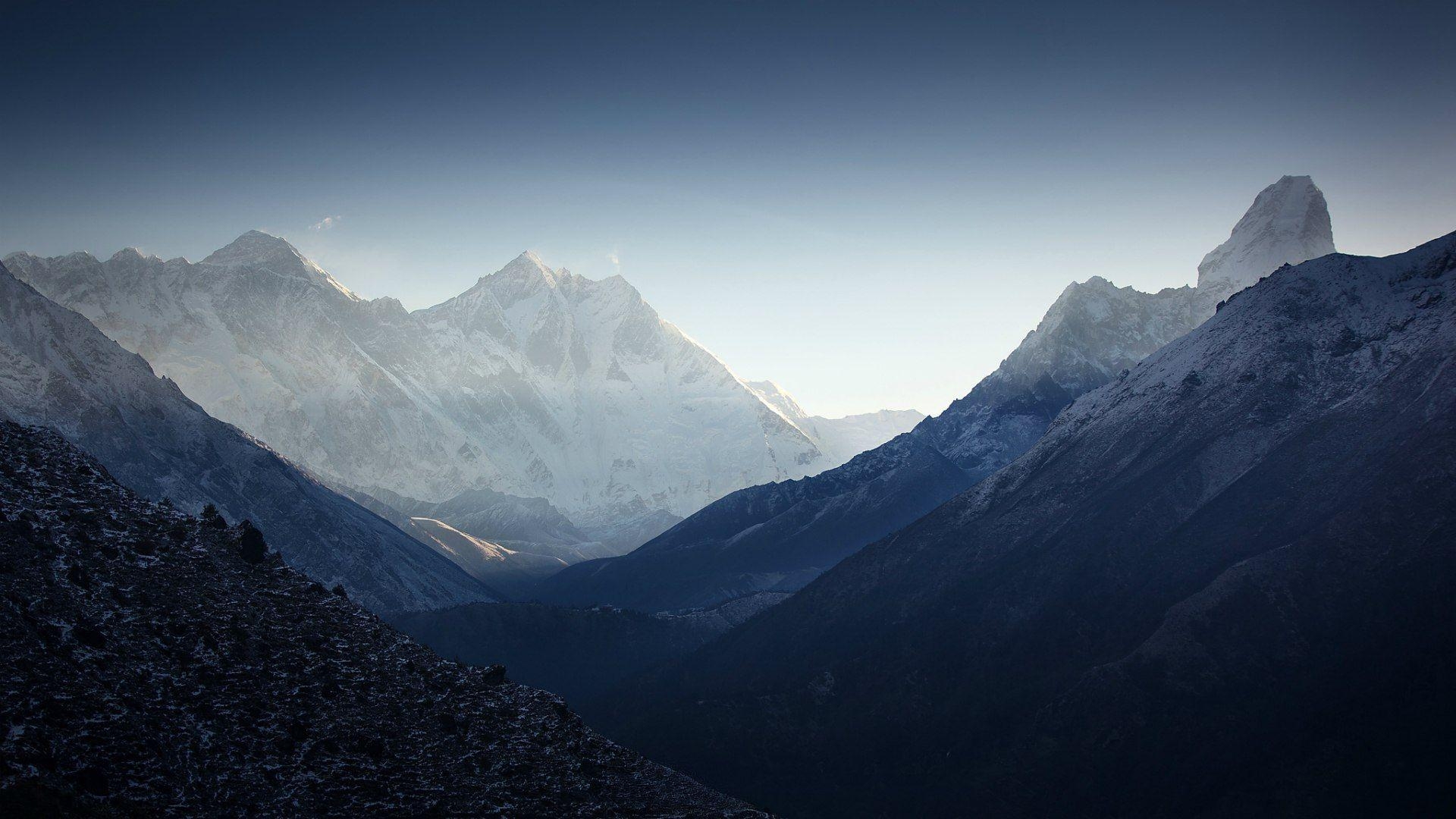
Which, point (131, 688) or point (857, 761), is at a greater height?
point (131, 688)

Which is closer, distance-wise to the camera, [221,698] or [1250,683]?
[221,698]

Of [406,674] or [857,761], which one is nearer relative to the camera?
[406,674]

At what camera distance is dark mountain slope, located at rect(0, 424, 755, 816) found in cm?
5931

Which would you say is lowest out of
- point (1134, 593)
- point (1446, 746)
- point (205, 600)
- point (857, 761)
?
point (857, 761)

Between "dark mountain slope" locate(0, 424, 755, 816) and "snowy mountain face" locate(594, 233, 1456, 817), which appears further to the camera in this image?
"snowy mountain face" locate(594, 233, 1456, 817)

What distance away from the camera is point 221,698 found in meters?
68.6

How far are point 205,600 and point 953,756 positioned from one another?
5643 inches

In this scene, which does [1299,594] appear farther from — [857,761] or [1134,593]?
[857,761]

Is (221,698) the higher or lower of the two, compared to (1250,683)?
higher

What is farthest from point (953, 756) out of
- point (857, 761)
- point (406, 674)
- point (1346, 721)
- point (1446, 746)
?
point (406, 674)

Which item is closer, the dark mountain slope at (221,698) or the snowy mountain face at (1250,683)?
the dark mountain slope at (221,698)

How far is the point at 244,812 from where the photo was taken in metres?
61.2

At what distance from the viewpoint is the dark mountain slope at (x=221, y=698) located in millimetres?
59312

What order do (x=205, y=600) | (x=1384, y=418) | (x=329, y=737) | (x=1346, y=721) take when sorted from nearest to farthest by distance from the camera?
(x=329, y=737) < (x=205, y=600) < (x=1346, y=721) < (x=1384, y=418)
